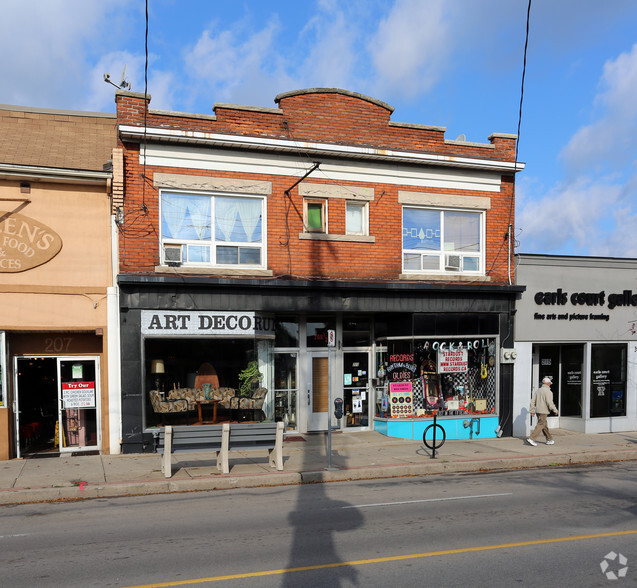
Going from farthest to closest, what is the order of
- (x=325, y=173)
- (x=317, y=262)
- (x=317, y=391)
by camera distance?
(x=317, y=391) < (x=325, y=173) < (x=317, y=262)

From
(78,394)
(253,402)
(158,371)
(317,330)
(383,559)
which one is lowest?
(383,559)

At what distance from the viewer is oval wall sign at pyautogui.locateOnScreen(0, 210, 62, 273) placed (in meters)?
13.0

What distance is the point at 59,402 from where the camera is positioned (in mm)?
13602

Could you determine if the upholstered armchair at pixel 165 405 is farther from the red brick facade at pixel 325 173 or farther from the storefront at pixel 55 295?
the red brick facade at pixel 325 173

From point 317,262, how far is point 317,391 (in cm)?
354

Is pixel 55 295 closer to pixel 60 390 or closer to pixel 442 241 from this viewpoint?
pixel 60 390

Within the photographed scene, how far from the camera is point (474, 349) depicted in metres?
16.4

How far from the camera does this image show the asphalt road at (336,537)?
245 inches

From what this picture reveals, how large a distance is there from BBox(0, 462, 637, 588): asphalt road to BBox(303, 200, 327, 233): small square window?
6.70 metres

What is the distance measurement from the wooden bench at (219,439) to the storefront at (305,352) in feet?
8.03

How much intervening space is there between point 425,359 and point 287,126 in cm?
703

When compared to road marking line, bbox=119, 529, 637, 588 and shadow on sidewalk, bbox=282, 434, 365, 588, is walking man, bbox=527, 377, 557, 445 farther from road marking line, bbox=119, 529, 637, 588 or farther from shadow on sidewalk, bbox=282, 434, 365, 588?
road marking line, bbox=119, 529, 637, 588

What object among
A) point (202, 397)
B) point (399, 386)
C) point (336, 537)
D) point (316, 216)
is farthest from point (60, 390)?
point (336, 537)

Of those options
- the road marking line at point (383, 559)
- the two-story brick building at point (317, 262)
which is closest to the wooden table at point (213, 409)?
the two-story brick building at point (317, 262)
